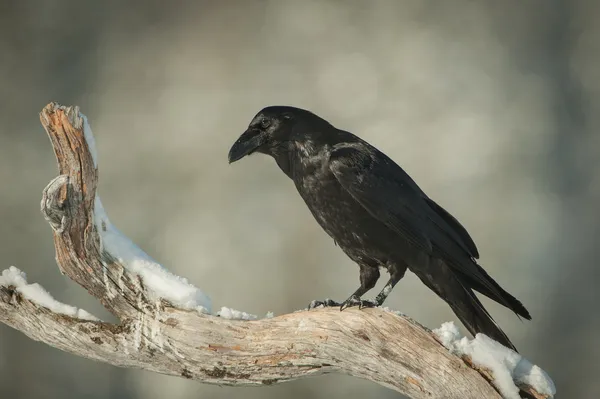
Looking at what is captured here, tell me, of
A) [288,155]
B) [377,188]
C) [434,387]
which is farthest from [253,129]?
[434,387]

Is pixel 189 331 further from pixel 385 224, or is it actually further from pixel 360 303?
pixel 385 224

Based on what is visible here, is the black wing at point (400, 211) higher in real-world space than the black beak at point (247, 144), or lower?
lower

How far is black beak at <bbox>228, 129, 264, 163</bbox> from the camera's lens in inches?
131

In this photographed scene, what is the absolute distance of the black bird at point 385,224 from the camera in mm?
3178

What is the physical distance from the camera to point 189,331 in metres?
2.87

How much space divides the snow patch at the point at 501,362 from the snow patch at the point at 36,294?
1413 mm

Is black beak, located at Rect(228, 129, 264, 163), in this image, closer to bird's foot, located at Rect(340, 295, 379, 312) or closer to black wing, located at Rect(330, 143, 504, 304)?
black wing, located at Rect(330, 143, 504, 304)

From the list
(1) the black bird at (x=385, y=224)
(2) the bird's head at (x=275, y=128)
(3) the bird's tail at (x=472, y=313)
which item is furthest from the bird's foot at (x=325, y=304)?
(2) the bird's head at (x=275, y=128)

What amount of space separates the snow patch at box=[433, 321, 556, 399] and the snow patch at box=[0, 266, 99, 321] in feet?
4.63

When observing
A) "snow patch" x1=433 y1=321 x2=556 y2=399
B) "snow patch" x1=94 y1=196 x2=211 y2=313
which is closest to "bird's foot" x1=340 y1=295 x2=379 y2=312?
"snow patch" x1=433 y1=321 x2=556 y2=399

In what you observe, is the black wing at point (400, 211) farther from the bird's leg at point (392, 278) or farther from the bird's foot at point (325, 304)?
the bird's foot at point (325, 304)

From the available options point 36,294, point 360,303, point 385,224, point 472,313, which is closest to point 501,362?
point 472,313

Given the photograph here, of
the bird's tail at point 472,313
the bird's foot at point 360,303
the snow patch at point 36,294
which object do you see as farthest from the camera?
the bird's tail at point 472,313

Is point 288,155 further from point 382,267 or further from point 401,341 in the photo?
point 401,341
